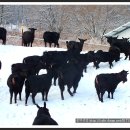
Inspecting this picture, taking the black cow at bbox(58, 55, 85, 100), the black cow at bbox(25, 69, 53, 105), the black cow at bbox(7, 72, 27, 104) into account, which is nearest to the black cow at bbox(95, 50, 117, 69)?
the black cow at bbox(58, 55, 85, 100)

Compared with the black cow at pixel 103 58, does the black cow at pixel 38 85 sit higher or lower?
lower

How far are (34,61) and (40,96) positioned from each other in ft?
10.8

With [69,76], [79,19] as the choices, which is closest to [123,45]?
[69,76]

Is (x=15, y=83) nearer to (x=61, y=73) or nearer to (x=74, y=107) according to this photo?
(x=61, y=73)

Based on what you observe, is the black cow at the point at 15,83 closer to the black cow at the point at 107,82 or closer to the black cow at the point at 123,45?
the black cow at the point at 107,82

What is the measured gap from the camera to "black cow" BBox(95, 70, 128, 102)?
22.9 metres

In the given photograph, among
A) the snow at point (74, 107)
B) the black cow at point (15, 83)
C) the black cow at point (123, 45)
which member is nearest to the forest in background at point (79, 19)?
the black cow at point (123, 45)

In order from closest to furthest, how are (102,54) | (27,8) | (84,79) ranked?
(84,79), (102,54), (27,8)

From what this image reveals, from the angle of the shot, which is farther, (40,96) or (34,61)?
(34,61)

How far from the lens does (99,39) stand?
204 feet

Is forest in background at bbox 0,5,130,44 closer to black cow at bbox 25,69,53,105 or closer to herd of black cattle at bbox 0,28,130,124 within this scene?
herd of black cattle at bbox 0,28,130,124

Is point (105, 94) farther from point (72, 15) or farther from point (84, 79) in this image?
point (72, 15)

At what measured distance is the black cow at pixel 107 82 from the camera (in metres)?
22.9

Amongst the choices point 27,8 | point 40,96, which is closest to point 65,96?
point 40,96
